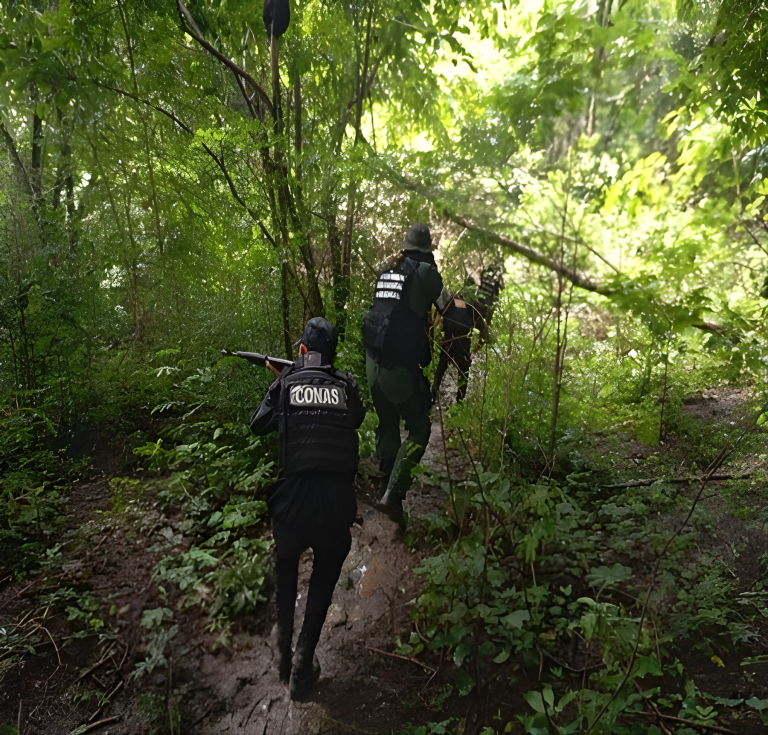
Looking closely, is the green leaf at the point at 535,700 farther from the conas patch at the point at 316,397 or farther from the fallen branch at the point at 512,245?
the fallen branch at the point at 512,245

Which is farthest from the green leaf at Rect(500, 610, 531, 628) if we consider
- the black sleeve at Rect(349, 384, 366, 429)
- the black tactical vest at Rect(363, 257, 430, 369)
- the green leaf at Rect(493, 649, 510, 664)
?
the black tactical vest at Rect(363, 257, 430, 369)

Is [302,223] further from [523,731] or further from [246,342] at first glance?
[523,731]

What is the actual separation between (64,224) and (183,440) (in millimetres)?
1826

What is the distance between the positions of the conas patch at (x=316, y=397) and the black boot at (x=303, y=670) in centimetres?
95

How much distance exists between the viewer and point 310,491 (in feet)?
6.36

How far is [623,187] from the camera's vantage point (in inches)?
65.3

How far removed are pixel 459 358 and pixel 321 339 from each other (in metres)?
0.66

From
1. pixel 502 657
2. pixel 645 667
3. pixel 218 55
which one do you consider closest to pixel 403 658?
pixel 502 657

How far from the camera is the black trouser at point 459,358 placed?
2211 millimetres

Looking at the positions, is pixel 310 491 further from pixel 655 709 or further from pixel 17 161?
pixel 17 161

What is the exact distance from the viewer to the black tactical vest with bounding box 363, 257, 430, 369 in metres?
2.26

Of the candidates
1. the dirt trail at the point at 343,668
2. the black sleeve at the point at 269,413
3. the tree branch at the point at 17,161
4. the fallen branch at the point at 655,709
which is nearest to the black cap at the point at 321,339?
the black sleeve at the point at 269,413

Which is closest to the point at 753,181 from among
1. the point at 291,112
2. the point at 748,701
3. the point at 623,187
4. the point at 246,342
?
the point at 623,187

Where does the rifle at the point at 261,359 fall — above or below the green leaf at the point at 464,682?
above
